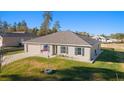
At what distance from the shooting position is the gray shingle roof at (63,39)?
27.8 ft

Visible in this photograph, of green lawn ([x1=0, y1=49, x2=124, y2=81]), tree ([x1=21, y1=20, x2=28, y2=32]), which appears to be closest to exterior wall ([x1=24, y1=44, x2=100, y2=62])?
green lawn ([x1=0, y1=49, x2=124, y2=81])

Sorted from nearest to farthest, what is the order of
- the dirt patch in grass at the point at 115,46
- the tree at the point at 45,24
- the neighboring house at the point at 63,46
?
the tree at the point at 45,24 → the neighboring house at the point at 63,46 → the dirt patch in grass at the point at 115,46

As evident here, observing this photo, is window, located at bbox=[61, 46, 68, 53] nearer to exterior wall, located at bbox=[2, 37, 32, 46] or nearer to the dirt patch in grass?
exterior wall, located at bbox=[2, 37, 32, 46]

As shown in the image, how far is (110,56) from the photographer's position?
960 centimetres

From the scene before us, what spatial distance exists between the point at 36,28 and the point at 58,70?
178 centimetres

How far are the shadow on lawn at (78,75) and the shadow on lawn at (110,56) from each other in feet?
2.49


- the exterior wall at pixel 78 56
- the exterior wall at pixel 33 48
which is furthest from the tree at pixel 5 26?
the exterior wall at pixel 78 56

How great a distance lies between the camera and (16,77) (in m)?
8.31

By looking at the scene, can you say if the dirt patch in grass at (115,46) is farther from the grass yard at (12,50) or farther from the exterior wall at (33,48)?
the grass yard at (12,50)

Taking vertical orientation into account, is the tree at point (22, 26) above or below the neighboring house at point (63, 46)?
above
